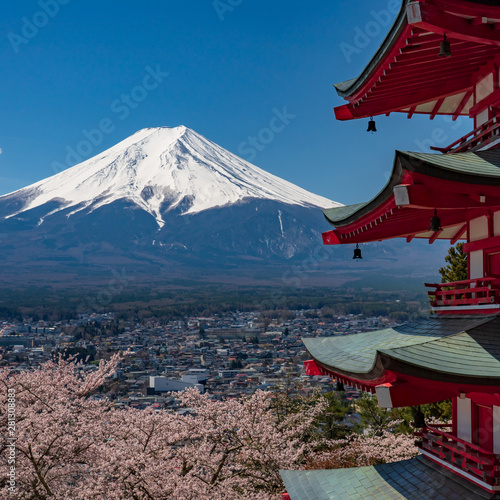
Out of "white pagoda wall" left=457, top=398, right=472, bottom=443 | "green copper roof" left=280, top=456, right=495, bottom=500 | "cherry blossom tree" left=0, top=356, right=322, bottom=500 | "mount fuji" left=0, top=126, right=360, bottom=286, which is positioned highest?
"mount fuji" left=0, top=126, right=360, bottom=286

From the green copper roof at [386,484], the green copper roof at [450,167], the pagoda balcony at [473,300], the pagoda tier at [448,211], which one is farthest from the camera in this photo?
the green copper roof at [386,484]

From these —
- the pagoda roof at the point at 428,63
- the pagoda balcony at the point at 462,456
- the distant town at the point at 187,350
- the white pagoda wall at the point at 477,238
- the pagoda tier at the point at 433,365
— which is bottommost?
the distant town at the point at 187,350

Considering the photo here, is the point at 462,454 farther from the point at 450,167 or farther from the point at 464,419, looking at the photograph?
the point at 450,167

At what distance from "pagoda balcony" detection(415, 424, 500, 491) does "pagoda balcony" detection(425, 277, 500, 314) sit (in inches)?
55.1

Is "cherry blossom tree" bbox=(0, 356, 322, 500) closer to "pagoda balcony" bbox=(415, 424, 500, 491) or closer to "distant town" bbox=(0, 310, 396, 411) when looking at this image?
"distant town" bbox=(0, 310, 396, 411)

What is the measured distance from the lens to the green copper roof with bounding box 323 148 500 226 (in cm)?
510

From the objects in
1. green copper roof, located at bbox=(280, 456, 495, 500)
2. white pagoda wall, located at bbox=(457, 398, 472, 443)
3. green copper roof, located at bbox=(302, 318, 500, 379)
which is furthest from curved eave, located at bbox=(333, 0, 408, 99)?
green copper roof, located at bbox=(280, 456, 495, 500)

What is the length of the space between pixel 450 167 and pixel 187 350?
163 feet

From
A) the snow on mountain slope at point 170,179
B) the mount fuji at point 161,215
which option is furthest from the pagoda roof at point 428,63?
the snow on mountain slope at point 170,179

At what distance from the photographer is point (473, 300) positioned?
248 inches

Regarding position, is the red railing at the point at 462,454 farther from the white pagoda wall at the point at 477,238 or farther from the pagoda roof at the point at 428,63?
the pagoda roof at the point at 428,63

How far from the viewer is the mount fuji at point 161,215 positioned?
140 metres

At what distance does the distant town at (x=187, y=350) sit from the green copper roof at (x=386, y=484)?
9.76 metres

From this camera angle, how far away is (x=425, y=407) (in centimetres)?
1995
